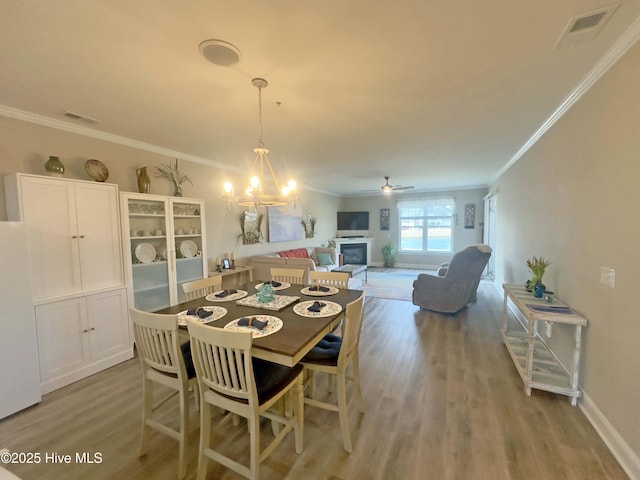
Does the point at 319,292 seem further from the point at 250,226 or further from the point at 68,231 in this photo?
the point at 250,226

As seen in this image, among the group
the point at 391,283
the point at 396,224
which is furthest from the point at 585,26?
the point at 396,224

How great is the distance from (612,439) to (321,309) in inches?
82.4

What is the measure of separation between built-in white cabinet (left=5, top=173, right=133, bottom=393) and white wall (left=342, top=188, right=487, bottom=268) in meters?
7.32

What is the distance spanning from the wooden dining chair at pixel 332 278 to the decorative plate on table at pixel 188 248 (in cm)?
200

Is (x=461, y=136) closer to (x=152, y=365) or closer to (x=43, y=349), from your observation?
(x=152, y=365)

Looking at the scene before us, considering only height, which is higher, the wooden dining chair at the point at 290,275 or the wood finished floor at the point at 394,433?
the wooden dining chair at the point at 290,275

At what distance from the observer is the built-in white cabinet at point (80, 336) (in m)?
2.37

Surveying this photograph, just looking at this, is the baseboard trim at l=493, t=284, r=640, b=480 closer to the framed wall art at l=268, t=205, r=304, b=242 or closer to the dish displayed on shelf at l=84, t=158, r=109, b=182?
the framed wall art at l=268, t=205, r=304, b=242

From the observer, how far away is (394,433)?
1862 mm

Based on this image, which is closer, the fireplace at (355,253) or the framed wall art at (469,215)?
the framed wall art at (469,215)

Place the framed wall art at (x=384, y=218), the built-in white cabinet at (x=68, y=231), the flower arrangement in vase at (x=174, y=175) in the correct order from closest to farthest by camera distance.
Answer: the built-in white cabinet at (x=68, y=231)
the flower arrangement in vase at (x=174, y=175)
the framed wall art at (x=384, y=218)

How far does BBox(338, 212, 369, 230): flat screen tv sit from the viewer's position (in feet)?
29.4

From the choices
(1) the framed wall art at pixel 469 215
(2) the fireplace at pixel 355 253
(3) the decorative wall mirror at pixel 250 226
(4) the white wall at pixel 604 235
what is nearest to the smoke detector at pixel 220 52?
(4) the white wall at pixel 604 235

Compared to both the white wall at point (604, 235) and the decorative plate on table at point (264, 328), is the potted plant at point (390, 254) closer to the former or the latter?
the white wall at point (604, 235)
